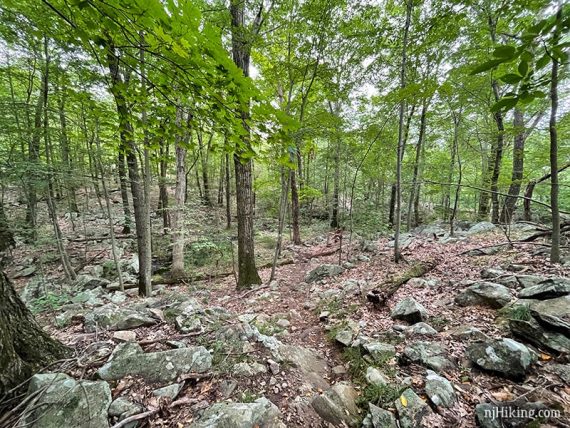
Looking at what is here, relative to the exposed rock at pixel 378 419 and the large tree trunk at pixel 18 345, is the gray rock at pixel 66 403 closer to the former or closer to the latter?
the large tree trunk at pixel 18 345

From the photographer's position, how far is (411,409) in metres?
1.87

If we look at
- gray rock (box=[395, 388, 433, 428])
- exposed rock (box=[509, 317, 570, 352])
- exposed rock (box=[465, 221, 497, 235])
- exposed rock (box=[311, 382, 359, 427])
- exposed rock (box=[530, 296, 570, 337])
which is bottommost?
exposed rock (box=[311, 382, 359, 427])

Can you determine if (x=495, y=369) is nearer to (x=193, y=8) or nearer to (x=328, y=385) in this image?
(x=328, y=385)

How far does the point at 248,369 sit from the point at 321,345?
134 centimetres

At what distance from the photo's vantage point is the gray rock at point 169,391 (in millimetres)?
1776

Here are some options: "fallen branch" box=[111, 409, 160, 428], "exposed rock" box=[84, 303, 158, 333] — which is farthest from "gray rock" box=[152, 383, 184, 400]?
"exposed rock" box=[84, 303, 158, 333]

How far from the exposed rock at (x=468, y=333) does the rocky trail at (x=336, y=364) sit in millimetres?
12

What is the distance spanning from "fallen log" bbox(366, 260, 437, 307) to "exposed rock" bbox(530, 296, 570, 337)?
67.3 inches

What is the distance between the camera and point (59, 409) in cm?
151

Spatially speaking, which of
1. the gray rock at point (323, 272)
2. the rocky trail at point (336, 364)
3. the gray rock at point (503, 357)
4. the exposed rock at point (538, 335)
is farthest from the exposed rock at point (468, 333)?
the gray rock at point (323, 272)

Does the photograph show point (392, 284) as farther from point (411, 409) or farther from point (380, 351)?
point (411, 409)

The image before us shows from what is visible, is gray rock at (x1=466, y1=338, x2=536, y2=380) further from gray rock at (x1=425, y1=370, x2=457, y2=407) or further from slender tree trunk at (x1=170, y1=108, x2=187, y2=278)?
slender tree trunk at (x1=170, y1=108, x2=187, y2=278)

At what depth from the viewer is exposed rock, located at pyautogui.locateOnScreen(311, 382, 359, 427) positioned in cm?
189

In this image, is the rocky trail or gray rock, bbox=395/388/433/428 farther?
gray rock, bbox=395/388/433/428
